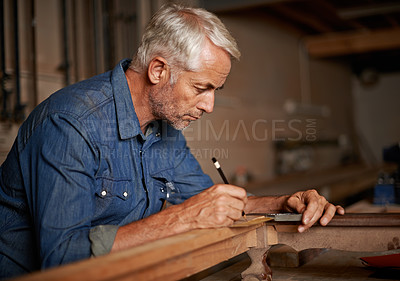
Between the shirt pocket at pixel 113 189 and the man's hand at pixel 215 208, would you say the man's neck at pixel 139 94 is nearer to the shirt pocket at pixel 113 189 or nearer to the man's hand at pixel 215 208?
the shirt pocket at pixel 113 189

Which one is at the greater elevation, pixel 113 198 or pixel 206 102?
pixel 206 102

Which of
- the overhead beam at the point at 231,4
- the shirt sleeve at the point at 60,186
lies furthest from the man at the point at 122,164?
the overhead beam at the point at 231,4

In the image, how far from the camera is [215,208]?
1.44m

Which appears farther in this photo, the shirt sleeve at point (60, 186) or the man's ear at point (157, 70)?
the man's ear at point (157, 70)

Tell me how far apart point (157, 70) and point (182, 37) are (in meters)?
0.17

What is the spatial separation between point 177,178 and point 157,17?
2.42 ft

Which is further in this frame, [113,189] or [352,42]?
[352,42]

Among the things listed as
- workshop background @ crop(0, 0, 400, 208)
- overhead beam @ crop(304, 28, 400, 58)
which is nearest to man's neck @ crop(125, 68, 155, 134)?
workshop background @ crop(0, 0, 400, 208)

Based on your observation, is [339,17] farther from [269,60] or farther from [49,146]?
[49,146]

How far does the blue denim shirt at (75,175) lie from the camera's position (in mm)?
1364

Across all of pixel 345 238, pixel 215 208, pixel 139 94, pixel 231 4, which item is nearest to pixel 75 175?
pixel 215 208

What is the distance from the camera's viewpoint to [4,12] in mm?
3129

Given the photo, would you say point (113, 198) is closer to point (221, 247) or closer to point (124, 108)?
point (124, 108)

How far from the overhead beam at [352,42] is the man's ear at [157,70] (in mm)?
6487
